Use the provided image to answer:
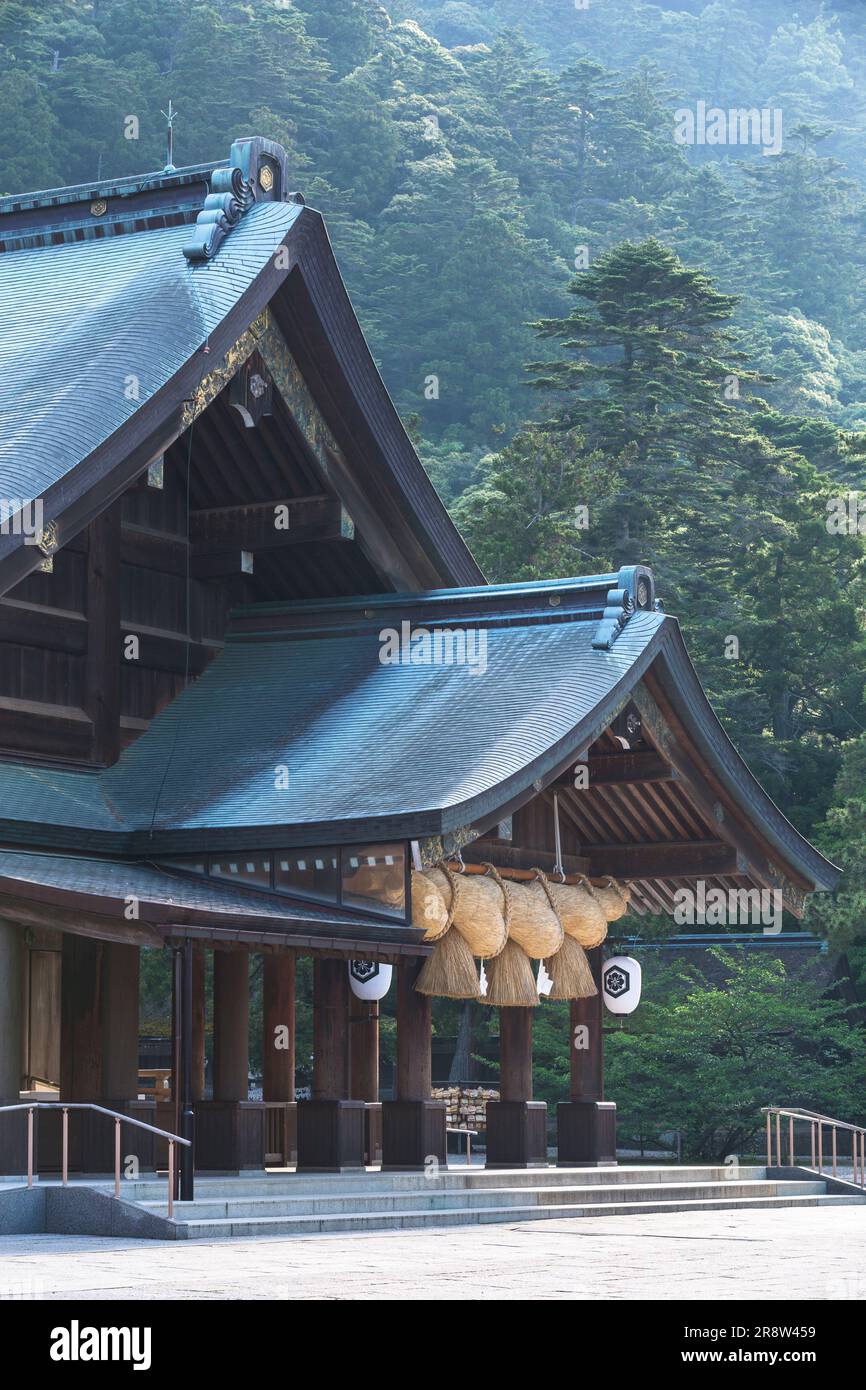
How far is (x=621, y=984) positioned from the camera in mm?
21750

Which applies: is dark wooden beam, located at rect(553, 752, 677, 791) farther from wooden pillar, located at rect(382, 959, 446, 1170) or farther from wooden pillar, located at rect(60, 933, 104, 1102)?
wooden pillar, located at rect(60, 933, 104, 1102)

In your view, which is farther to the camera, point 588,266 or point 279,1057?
point 588,266

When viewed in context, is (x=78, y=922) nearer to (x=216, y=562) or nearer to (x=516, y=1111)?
(x=216, y=562)

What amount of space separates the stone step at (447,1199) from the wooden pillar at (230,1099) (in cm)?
169

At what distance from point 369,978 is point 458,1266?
9052 millimetres

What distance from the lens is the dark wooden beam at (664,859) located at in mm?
21641

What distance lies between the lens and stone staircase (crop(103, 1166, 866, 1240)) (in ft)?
45.1

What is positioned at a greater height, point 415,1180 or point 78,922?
point 78,922

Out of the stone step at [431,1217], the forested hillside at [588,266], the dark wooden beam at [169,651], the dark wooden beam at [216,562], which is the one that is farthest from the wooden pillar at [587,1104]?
the forested hillside at [588,266]

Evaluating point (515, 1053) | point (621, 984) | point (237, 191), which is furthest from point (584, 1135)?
point (237, 191)

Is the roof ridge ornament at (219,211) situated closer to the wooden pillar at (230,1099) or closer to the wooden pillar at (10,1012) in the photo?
the wooden pillar at (230,1099)

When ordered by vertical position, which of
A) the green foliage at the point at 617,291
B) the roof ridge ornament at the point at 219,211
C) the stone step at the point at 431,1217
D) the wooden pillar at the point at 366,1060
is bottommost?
the stone step at the point at 431,1217

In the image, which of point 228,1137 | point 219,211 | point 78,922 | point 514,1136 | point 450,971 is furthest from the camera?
point 514,1136

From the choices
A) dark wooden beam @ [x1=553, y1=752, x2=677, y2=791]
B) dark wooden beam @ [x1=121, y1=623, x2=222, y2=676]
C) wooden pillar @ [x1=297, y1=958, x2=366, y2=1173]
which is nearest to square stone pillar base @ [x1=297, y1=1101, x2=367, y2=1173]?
wooden pillar @ [x1=297, y1=958, x2=366, y2=1173]
